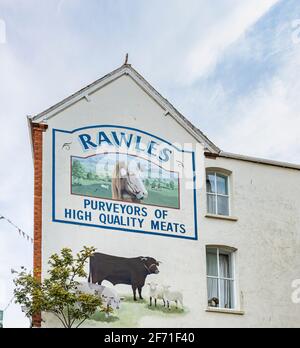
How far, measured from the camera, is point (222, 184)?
3005cm

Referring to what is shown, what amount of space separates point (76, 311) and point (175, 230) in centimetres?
461

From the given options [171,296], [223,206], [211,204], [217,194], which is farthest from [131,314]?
[217,194]

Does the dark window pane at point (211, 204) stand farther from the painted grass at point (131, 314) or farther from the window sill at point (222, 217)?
the painted grass at point (131, 314)

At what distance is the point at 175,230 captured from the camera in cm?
2823

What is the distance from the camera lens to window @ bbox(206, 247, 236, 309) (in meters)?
28.4

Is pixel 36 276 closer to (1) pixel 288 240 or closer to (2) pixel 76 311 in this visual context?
(2) pixel 76 311

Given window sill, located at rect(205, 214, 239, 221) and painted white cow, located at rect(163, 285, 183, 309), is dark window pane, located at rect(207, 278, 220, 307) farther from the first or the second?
window sill, located at rect(205, 214, 239, 221)

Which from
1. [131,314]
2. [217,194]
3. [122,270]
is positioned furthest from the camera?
[217,194]

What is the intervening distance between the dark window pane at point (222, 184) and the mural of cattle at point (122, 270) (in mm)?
3836

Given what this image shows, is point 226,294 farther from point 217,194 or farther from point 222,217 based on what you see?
point 217,194

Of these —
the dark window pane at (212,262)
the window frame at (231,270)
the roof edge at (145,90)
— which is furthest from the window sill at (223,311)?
the roof edge at (145,90)

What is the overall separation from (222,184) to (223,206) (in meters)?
0.83
